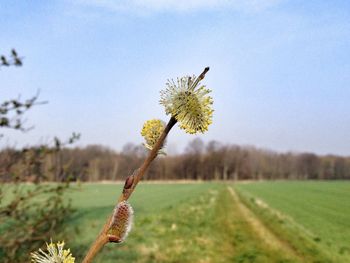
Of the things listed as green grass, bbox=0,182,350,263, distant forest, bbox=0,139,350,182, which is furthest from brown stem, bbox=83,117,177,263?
distant forest, bbox=0,139,350,182

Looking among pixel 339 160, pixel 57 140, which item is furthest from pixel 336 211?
pixel 339 160

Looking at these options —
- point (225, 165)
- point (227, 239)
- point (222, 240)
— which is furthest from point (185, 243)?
point (225, 165)

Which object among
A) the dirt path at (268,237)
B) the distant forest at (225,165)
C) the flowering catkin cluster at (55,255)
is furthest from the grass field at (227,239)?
the distant forest at (225,165)

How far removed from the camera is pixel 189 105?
108 centimetres

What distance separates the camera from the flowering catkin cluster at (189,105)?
3.45ft

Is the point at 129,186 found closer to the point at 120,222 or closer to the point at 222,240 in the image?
the point at 120,222

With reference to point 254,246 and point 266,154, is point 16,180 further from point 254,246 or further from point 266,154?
point 266,154

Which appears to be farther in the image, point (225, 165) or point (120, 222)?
point (225, 165)

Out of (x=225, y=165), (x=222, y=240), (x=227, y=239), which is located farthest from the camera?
(x=225, y=165)

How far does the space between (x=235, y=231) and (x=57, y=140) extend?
1243 cm

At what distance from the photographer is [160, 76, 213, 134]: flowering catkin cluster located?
105 centimetres

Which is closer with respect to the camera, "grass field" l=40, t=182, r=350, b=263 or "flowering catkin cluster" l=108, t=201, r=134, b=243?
"flowering catkin cluster" l=108, t=201, r=134, b=243

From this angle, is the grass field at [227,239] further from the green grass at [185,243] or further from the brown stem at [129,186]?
the brown stem at [129,186]

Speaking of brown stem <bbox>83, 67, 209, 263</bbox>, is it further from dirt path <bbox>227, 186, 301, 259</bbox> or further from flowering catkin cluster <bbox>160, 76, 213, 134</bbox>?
dirt path <bbox>227, 186, 301, 259</bbox>
